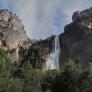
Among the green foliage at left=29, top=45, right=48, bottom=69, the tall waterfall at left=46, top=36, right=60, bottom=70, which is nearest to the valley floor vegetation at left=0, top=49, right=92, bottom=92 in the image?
the green foliage at left=29, top=45, right=48, bottom=69

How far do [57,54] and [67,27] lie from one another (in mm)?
7989

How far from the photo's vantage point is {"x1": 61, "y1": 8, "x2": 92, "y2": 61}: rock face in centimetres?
8981

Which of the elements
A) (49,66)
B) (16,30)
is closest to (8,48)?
(16,30)

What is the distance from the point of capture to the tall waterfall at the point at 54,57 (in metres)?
92.4

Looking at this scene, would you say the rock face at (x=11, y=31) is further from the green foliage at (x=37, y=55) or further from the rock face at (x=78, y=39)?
the rock face at (x=78, y=39)

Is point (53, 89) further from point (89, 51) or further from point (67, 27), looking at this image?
point (67, 27)

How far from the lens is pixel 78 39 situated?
306ft

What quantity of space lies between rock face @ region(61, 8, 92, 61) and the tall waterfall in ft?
6.88

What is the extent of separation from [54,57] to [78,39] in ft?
26.6

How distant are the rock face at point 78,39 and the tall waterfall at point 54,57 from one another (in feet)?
6.88

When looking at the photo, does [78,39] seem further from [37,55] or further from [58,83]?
[58,83]

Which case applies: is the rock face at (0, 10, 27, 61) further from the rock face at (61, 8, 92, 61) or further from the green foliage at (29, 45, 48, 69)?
the rock face at (61, 8, 92, 61)

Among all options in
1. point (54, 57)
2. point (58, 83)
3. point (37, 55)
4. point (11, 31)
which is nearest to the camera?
point (58, 83)

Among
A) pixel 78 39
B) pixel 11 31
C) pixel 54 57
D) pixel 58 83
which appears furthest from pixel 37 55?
pixel 58 83
